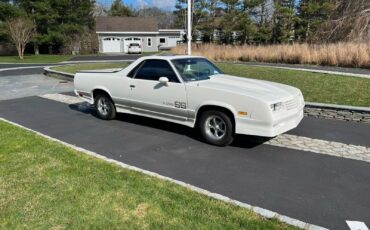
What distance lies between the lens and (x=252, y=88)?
5840 mm

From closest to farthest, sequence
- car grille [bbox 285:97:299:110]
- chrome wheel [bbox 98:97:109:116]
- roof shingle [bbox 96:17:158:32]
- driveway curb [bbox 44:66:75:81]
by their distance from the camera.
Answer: car grille [bbox 285:97:299:110]
chrome wheel [bbox 98:97:109:116]
driveway curb [bbox 44:66:75:81]
roof shingle [bbox 96:17:158:32]

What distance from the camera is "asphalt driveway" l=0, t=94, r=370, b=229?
389 centimetres

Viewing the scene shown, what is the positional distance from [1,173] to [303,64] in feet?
52.8

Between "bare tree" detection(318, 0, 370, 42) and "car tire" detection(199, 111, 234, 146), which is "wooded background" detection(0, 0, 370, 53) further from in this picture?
"car tire" detection(199, 111, 234, 146)

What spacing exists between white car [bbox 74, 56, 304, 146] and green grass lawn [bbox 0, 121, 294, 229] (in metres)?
1.87

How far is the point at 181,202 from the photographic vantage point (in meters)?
3.82

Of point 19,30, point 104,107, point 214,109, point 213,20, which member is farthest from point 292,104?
point 213,20

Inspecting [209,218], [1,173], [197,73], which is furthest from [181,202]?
[197,73]

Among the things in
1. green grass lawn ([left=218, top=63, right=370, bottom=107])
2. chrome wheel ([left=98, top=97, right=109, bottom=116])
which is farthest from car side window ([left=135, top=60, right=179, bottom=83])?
green grass lawn ([left=218, top=63, right=370, bottom=107])

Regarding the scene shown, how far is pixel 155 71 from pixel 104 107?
6.28 feet

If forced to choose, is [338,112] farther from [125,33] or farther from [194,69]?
[125,33]

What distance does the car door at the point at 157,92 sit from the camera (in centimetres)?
628

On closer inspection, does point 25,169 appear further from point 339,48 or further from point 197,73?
point 339,48

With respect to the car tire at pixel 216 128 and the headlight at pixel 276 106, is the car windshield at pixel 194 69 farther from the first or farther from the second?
the headlight at pixel 276 106
